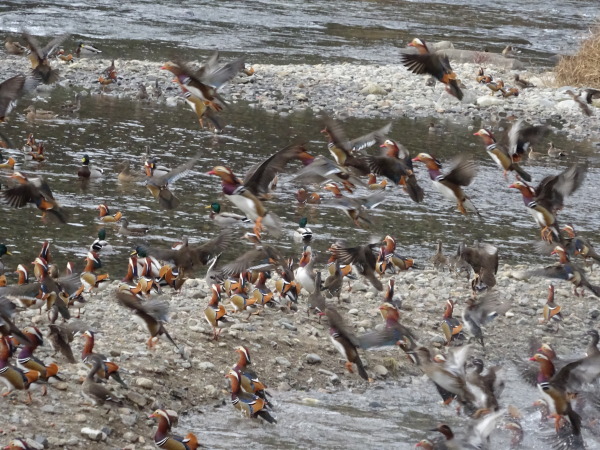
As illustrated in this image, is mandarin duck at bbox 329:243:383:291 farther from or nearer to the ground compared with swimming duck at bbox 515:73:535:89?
farther from the ground

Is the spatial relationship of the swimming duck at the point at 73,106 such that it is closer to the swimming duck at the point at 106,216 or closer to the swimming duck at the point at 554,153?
the swimming duck at the point at 106,216

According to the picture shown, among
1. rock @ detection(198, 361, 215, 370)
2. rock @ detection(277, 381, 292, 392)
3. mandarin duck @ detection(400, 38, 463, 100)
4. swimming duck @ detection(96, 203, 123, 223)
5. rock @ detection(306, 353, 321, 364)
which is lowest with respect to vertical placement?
swimming duck @ detection(96, 203, 123, 223)

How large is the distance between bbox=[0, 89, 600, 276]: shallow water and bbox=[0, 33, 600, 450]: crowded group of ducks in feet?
4.42

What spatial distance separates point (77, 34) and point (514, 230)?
19702 mm

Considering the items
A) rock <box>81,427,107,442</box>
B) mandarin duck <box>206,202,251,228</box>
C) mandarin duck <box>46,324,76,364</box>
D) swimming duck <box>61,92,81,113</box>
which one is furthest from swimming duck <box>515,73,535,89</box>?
rock <box>81,427,107,442</box>

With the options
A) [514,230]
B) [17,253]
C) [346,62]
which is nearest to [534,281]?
[514,230]

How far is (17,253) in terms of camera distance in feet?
46.4

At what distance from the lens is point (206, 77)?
39.3 feet

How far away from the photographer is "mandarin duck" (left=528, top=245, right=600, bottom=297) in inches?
528

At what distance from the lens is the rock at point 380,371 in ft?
36.8

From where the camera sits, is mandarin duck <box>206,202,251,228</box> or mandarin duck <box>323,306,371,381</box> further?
mandarin duck <box>206,202,251,228</box>

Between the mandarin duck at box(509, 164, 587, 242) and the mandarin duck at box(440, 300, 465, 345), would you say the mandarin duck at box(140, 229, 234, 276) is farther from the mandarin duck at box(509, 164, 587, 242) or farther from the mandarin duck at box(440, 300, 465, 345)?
the mandarin duck at box(509, 164, 587, 242)

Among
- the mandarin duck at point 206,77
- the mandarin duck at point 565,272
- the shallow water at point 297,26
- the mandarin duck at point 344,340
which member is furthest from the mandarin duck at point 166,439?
the shallow water at point 297,26

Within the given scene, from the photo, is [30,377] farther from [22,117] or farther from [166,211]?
[22,117]
